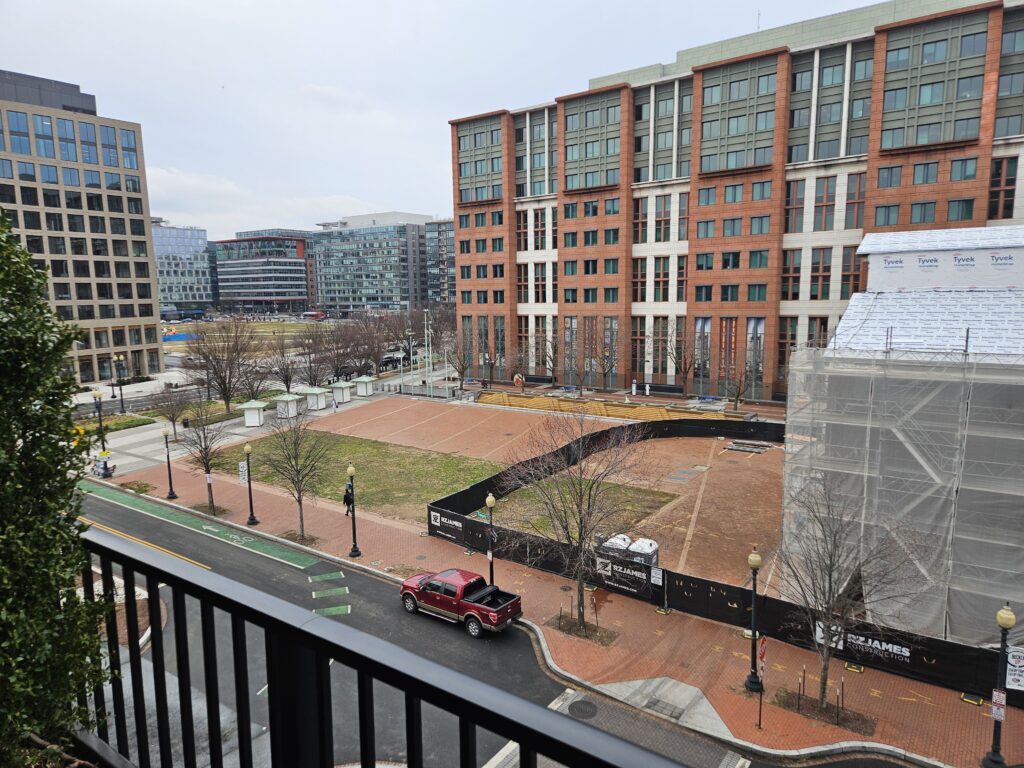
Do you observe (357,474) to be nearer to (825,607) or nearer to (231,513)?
(231,513)

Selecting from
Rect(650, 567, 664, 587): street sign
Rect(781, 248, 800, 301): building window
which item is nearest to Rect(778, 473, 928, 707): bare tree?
Rect(650, 567, 664, 587): street sign

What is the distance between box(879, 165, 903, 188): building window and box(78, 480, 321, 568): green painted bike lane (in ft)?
155

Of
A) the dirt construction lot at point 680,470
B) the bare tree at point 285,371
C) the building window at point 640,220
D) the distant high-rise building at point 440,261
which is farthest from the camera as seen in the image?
the distant high-rise building at point 440,261

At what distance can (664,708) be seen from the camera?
48.7ft

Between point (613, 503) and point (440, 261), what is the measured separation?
537 ft

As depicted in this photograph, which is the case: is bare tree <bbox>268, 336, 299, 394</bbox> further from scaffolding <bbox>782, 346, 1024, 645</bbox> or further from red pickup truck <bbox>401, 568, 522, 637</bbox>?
scaffolding <bbox>782, 346, 1024, 645</bbox>

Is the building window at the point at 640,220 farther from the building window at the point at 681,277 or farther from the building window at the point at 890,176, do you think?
the building window at the point at 890,176

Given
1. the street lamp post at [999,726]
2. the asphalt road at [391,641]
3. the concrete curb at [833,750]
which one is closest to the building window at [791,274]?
the asphalt road at [391,641]

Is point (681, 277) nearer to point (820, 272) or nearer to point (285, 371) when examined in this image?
point (820, 272)

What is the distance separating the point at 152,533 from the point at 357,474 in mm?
10639

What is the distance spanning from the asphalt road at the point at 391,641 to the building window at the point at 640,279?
44731 millimetres

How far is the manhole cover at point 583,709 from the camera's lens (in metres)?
14.7

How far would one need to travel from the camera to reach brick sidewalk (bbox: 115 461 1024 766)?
13805 millimetres

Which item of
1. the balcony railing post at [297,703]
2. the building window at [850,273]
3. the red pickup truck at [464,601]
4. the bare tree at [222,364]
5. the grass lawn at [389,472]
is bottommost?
the grass lawn at [389,472]
